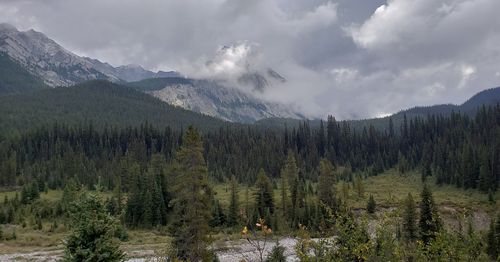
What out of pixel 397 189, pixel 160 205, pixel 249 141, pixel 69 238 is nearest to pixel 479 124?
pixel 397 189

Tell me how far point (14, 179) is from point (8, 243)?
251ft

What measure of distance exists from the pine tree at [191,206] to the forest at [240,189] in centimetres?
12

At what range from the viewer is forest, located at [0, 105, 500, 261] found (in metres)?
12.6

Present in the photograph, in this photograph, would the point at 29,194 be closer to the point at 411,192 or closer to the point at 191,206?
the point at 191,206

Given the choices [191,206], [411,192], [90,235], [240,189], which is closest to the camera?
[90,235]

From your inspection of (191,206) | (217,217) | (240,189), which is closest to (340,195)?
(217,217)

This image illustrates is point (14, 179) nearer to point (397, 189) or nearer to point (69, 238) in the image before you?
point (397, 189)

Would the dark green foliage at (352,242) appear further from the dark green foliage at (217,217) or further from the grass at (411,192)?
the dark green foliage at (217,217)

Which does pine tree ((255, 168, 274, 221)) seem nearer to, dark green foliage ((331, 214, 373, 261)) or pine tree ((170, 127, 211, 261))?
pine tree ((170, 127, 211, 261))

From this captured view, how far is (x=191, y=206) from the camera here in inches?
1734

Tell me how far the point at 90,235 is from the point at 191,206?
2621 centimetres

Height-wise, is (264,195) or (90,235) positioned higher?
(90,235)

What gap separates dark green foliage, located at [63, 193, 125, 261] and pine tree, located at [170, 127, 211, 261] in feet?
79.6

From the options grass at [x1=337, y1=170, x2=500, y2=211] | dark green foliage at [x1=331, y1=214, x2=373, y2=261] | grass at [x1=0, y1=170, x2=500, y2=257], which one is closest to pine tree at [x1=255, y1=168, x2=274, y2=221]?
grass at [x1=0, y1=170, x2=500, y2=257]
